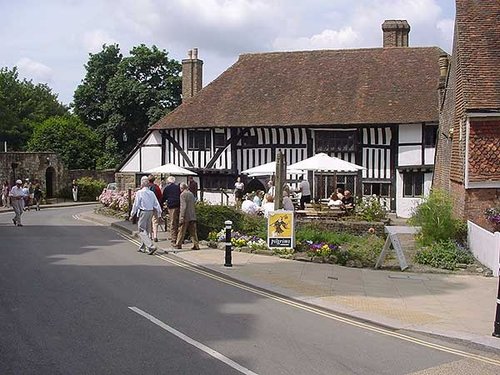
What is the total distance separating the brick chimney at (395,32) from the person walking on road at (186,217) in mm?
24997

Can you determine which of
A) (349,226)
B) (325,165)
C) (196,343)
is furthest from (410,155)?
(196,343)

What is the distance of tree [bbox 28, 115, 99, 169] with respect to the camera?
2245 inches

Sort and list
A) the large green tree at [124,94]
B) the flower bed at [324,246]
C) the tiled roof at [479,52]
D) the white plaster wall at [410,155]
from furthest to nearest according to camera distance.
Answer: the large green tree at [124,94]
the white plaster wall at [410,155]
the tiled roof at [479,52]
the flower bed at [324,246]

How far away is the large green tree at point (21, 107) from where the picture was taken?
70.8m

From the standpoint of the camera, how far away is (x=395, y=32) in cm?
3812

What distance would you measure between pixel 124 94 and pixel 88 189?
861 cm

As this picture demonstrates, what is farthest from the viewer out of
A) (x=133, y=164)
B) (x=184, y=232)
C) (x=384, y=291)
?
(x=133, y=164)

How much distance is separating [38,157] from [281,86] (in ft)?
65.9

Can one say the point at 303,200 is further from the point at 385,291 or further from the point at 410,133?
the point at 385,291

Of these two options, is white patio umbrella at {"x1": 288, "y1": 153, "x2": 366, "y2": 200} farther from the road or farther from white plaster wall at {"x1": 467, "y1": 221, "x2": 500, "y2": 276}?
the road

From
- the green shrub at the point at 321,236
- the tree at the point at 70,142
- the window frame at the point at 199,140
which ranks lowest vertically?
the green shrub at the point at 321,236

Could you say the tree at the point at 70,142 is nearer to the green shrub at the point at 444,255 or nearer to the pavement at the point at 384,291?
the pavement at the point at 384,291

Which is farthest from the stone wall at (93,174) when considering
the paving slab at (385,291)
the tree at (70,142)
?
the paving slab at (385,291)

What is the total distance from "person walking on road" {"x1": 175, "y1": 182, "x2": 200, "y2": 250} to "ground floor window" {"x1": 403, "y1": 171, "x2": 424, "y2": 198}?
17.2 m
